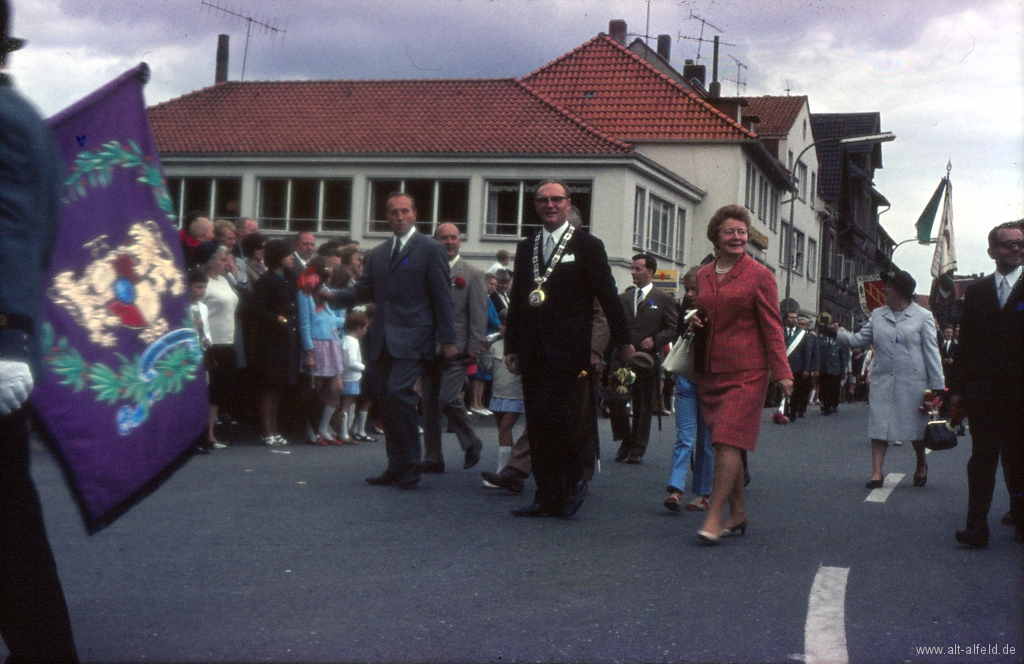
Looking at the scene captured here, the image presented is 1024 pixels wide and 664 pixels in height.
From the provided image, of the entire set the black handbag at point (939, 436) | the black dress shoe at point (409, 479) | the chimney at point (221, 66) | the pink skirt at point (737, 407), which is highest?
the chimney at point (221, 66)

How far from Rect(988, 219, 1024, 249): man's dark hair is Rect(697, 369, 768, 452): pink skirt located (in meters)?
Answer: 1.62

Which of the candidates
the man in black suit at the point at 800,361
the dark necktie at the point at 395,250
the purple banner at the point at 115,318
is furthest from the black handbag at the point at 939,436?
the man in black suit at the point at 800,361

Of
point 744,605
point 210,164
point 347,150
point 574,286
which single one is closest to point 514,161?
point 347,150

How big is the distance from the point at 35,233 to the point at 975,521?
5602mm

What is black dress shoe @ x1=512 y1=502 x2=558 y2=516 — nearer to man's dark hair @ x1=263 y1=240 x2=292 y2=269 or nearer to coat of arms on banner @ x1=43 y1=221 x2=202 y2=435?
coat of arms on banner @ x1=43 y1=221 x2=202 y2=435

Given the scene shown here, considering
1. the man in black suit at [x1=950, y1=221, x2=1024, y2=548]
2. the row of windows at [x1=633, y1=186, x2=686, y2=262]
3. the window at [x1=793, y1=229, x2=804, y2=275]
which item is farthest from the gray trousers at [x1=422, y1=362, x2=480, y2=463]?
the window at [x1=793, y1=229, x2=804, y2=275]

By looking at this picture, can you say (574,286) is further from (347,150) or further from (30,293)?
(347,150)

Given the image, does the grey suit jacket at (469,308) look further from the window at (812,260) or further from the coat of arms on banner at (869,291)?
the window at (812,260)

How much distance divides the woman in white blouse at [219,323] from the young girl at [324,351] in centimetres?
70

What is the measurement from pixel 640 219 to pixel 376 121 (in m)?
9.70

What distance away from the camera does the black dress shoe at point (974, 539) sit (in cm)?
714

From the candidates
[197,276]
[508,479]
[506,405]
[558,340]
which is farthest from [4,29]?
[197,276]

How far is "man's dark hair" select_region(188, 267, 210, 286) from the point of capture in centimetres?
1147

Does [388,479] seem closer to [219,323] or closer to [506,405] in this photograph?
[506,405]
